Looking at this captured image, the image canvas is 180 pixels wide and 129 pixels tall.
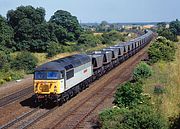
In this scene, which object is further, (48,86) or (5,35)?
(5,35)

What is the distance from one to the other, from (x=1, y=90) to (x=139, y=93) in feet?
→ 53.3

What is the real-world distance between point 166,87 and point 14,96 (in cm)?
1337

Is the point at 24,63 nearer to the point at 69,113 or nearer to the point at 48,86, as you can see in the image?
the point at 48,86

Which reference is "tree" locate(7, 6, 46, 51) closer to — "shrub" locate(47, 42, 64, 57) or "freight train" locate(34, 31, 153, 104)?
"shrub" locate(47, 42, 64, 57)

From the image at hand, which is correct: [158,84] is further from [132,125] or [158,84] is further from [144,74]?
[132,125]

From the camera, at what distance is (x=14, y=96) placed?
110 feet

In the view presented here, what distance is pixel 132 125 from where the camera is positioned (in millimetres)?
18156

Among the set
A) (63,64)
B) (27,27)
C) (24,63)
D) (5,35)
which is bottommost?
(24,63)

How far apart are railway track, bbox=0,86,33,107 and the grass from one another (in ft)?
36.1

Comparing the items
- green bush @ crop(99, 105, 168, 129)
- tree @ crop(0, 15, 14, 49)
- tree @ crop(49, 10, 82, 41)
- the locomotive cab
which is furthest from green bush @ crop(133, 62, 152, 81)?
tree @ crop(49, 10, 82, 41)

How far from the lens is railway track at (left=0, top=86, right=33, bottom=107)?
30.8m

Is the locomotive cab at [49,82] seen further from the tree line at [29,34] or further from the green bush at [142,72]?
the tree line at [29,34]

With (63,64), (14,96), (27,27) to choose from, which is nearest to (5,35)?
(27,27)

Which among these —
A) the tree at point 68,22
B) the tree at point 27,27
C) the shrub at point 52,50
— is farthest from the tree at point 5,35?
the tree at point 68,22
